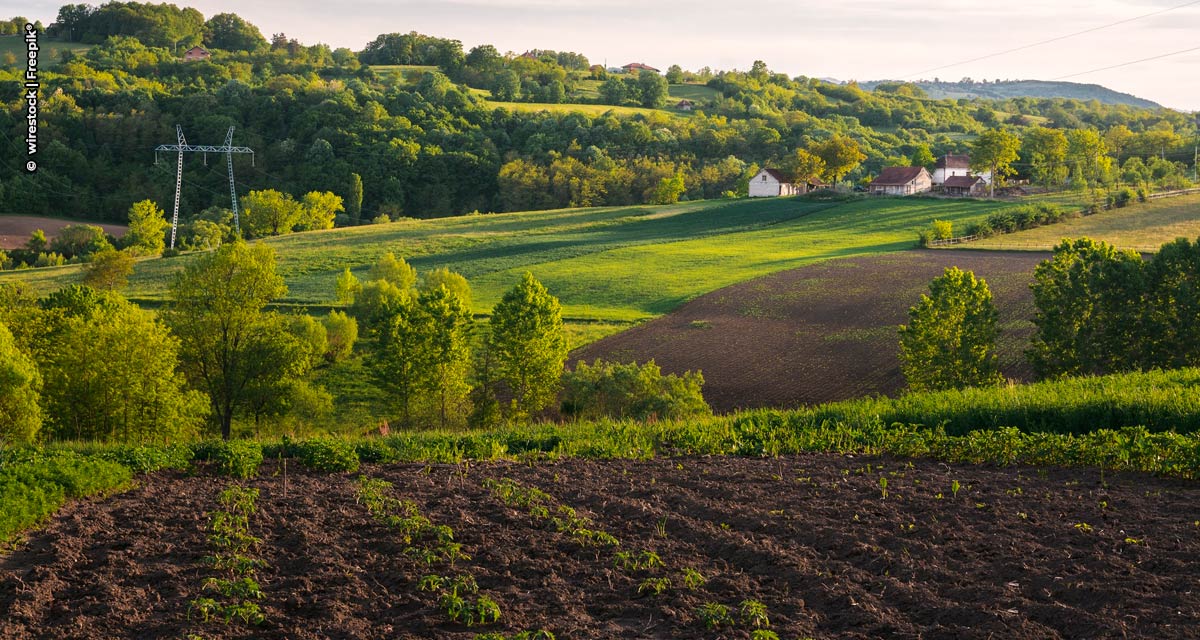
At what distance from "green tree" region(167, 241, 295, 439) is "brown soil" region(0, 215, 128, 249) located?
67552mm

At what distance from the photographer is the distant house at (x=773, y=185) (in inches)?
5030

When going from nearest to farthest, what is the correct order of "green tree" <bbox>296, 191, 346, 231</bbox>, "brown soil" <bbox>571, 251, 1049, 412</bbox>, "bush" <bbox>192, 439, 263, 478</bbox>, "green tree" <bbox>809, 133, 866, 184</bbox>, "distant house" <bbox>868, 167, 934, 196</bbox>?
"bush" <bbox>192, 439, 263, 478</bbox> → "brown soil" <bbox>571, 251, 1049, 412</bbox> → "green tree" <bbox>296, 191, 346, 231</bbox> → "distant house" <bbox>868, 167, 934, 196</bbox> → "green tree" <bbox>809, 133, 866, 184</bbox>

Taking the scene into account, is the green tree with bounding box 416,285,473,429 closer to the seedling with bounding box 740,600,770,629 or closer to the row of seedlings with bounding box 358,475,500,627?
the row of seedlings with bounding box 358,475,500,627

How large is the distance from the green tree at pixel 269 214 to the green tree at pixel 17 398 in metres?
78.9

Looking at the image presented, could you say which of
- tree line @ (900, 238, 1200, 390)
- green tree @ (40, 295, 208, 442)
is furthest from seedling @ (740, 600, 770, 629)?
tree line @ (900, 238, 1200, 390)

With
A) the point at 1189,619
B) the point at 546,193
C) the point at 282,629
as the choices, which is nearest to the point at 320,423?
the point at 282,629

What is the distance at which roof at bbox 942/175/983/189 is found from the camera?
363 feet

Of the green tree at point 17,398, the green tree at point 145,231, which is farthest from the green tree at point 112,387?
the green tree at point 145,231

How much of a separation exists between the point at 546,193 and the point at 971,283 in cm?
9446

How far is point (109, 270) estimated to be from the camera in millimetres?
69875

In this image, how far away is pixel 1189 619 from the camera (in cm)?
1041

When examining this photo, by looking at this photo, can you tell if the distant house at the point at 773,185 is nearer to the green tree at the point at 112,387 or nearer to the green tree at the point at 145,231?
the green tree at the point at 145,231

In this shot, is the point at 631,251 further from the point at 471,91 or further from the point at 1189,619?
the point at 471,91

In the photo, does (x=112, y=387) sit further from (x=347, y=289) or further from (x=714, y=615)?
(x=347, y=289)
